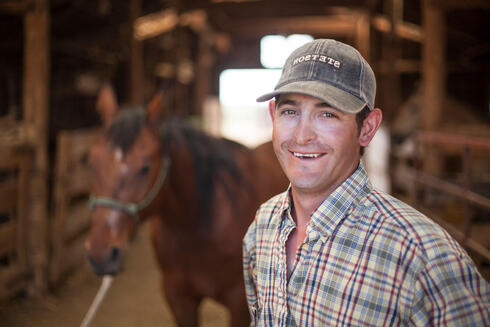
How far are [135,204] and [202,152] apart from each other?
490 millimetres

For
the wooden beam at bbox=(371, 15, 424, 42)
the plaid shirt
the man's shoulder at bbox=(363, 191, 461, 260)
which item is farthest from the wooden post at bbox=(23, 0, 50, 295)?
the wooden beam at bbox=(371, 15, 424, 42)

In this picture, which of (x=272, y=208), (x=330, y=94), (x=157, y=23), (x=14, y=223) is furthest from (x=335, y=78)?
(x=157, y=23)

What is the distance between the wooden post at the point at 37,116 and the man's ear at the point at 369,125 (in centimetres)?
299

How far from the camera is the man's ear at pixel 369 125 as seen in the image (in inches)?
38.4

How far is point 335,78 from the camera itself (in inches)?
35.7

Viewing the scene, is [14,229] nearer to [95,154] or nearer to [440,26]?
[95,154]

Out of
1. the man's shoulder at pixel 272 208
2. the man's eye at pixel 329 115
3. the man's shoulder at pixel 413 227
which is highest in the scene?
the man's eye at pixel 329 115

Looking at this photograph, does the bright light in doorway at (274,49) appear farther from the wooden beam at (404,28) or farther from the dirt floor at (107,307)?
the dirt floor at (107,307)

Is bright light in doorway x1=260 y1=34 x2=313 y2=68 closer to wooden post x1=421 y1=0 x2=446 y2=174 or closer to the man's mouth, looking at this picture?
wooden post x1=421 y1=0 x2=446 y2=174

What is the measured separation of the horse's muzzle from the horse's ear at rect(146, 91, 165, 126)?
64 centimetres

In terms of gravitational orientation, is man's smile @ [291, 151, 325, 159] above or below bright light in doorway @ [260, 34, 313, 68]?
below

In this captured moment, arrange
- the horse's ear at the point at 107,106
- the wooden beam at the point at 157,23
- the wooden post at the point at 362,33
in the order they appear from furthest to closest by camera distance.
→ the wooden post at the point at 362,33 → the wooden beam at the point at 157,23 → the horse's ear at the point at 107,106

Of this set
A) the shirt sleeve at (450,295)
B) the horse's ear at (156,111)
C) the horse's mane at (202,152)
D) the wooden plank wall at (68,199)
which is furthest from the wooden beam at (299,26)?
the shirt sleeve at (450,295)

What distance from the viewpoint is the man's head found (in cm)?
91
